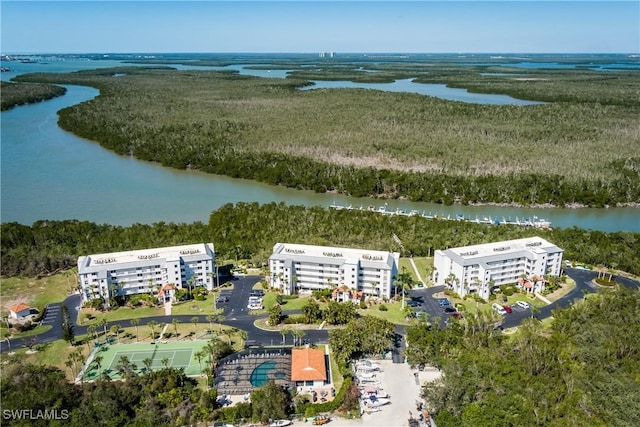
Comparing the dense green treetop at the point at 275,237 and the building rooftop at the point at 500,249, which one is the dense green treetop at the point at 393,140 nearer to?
the dense green treetop at the point at 275,237

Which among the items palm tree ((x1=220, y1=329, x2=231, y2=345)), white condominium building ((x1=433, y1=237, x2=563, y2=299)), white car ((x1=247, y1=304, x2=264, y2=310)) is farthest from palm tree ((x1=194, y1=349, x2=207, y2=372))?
white condominium building ((x1=433, y1=237, x2=563, y2=299))

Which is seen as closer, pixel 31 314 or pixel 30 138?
pixel 31 314

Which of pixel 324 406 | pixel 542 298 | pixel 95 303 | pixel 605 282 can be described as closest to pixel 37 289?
pixel 95 303

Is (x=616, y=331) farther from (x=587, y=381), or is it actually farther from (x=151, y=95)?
(x=151, y=95)

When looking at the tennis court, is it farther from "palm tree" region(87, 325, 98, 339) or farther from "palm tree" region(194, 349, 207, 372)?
"palm tree" region(87, 325, 98, 339)

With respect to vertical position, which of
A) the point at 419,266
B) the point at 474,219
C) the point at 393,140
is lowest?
the point at 419,266

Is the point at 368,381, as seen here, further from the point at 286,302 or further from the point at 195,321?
the point at 195,321

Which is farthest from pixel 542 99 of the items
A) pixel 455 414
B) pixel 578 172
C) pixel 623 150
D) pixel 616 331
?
pixel 455 414
